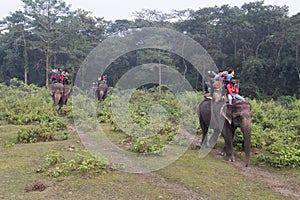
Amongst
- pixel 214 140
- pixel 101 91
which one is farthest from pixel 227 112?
pixel 101 91

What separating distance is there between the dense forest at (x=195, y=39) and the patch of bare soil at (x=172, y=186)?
21076 millimetres

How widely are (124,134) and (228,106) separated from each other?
→ 4511mm

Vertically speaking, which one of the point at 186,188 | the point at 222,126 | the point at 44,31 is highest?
the point at 44,31

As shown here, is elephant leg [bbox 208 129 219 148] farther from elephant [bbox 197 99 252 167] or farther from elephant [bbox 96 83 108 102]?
elephant [bbox 96 83 108 102]

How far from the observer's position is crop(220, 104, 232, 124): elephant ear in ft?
28.4

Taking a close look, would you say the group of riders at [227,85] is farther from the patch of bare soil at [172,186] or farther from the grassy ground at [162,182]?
the patch of bare soil at [172,186]

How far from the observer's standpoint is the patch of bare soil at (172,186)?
20.1 ft

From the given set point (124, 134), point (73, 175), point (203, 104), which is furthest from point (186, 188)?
point (124, 134)

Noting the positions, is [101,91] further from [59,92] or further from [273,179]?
[273,179]

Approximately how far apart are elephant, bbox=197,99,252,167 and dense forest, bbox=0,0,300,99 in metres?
18.0

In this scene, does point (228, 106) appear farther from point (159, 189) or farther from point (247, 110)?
point (159, 189)

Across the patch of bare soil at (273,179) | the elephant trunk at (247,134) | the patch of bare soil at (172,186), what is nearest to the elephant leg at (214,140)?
the patch of bare soil at (273,179)

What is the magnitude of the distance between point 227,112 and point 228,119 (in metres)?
0.19

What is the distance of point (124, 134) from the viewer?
12.0 m
